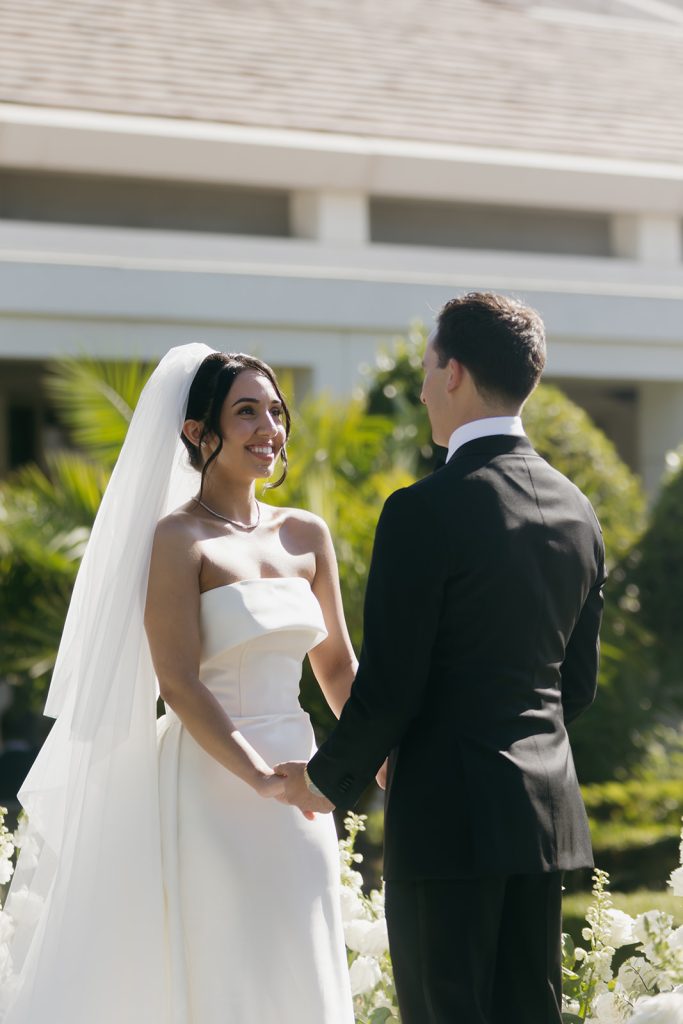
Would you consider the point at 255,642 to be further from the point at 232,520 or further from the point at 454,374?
the point at 454,374

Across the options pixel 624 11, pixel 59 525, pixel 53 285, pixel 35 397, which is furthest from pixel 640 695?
pixel 624 11

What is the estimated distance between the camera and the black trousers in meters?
3.10

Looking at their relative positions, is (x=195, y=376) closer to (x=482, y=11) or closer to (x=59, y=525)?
(x=59, y=525)

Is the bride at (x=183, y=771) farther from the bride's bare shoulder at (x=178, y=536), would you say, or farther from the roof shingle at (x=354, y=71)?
the roof shingle at (x=354, y=71)

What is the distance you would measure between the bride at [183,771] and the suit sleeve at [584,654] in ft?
2.35

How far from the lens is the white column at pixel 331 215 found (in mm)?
12414

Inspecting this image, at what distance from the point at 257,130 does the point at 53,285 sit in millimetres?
2396

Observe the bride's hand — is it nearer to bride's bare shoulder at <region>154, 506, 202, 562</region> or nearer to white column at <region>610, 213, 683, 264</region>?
bride's bare shoulder at <region>154, 506, 202, 562</region>

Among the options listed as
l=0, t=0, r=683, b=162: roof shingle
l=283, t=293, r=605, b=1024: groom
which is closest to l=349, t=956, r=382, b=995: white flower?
l=283, t=293, r=605, b=1024: groom

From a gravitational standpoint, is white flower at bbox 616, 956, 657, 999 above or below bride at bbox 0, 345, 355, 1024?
below

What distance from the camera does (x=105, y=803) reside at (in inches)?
145

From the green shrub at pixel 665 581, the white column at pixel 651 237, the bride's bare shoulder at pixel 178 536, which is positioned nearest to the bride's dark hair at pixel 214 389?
the bride's bare shoulder at pixel 178 536

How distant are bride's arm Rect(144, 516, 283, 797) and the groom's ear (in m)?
0.87

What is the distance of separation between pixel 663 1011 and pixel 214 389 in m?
2.04
